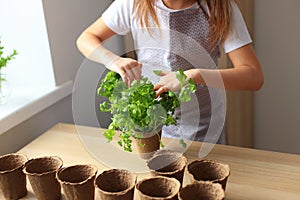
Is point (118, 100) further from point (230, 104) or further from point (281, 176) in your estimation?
point (230, 104)

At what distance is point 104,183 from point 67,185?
0.24ft

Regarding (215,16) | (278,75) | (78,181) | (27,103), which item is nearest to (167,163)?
(78,181)

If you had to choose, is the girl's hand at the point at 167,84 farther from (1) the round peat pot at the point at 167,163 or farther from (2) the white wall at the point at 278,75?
(2) the white wall at the point at 278,75

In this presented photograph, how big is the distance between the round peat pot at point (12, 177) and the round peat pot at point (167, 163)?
0.91ft

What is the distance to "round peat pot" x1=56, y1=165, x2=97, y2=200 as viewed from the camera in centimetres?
86

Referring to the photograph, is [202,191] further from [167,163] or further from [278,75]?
[278,75]

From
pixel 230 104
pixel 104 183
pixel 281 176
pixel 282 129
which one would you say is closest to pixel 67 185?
pixel 104 183

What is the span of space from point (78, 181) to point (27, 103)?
17.7 inches

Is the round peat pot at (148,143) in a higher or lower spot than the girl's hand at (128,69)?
lower

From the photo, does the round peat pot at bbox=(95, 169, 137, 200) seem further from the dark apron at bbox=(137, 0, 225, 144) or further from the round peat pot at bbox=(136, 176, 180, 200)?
the dark apron at bbox=(137, 0, 225, 144)

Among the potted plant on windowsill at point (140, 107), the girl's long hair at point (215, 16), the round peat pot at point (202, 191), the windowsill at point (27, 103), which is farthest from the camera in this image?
the windowsill at point (27, 103)

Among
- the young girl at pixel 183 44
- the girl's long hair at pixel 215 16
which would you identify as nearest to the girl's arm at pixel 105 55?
the young girl at pixel 183 44

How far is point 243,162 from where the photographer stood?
1.05m

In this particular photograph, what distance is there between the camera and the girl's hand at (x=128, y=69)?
0.99m
